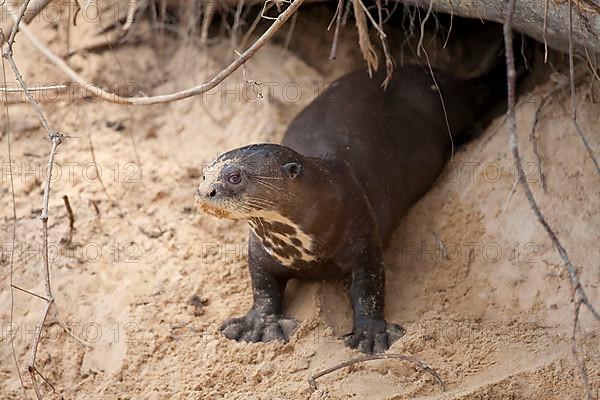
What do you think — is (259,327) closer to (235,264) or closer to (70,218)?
(235,264)

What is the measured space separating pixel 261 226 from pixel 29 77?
88.2 inches

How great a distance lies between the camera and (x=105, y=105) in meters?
5.64

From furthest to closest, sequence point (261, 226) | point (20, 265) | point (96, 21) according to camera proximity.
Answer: point (96, 21), point (20, 265), point (261, 226)

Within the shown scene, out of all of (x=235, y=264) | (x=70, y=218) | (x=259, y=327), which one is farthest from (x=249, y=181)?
(x=70, y=218)

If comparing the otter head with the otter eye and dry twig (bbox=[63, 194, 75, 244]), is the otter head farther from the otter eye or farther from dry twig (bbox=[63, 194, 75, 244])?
dry twig (bbox=[63, 194, 75, 244])

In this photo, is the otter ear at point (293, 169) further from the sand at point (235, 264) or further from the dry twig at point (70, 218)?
the dry twig at point (70, 218)

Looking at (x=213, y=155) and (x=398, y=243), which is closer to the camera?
(x=398, y=243)

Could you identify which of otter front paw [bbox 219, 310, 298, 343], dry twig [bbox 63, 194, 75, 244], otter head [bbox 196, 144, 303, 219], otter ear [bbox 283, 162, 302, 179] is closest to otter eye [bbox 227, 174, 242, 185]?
otter head [bbox 196, 144, 303, 219]

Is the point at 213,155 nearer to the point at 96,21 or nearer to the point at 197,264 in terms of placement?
the point at 197,264

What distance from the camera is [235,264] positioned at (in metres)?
4.74

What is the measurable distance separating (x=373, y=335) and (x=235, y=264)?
0.91 meters

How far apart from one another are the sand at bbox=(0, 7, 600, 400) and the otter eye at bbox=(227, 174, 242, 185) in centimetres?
78

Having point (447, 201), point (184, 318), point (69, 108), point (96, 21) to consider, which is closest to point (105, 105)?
point (69, 108)

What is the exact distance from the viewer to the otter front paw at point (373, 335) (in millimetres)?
4141
